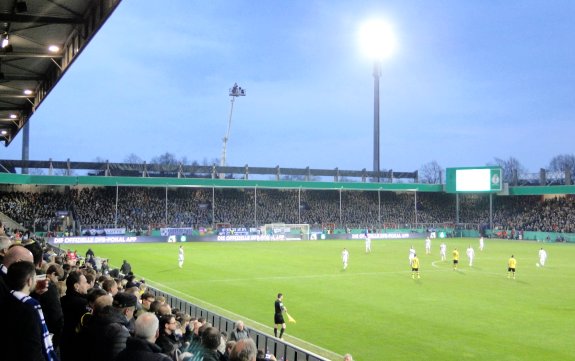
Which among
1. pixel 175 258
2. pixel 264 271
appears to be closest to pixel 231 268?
pixel 264 271

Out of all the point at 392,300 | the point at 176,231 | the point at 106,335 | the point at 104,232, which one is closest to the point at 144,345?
the point at 106,335

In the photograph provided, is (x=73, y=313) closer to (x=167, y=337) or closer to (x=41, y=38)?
(x=167, y=337)

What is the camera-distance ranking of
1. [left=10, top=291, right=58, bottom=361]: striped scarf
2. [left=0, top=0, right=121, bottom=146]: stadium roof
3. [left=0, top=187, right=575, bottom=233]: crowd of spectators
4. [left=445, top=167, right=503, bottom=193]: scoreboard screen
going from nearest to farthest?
[left=10, top=291, right=58, bottom=361]: striped scarf, [left=0, top=0, right=121, bottom=146]: stadium roof, [left=0, top=187, right=575, bottom=233]: crowd of spectators, [left=445, top=167, right=503, bottom=193]: scoreboard screen

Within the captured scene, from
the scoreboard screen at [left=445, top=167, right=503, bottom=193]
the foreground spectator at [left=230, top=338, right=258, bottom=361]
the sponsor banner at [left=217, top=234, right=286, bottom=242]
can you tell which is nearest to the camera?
the foreground spectator at [left=230, top=338, right=258, bottom=361]

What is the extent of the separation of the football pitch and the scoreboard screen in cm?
3573

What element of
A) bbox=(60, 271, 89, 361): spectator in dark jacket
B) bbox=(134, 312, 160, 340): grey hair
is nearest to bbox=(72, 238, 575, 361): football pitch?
bbox=(60, 271, 89, 361): spectator in dark jacket

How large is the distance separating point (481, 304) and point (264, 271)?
47.3 ft

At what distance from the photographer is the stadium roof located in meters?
12.0

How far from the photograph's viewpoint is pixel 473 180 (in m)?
78.8

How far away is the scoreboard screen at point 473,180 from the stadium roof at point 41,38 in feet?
226

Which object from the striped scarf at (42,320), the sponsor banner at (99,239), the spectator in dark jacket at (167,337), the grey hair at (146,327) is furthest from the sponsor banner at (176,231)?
the striped scarf at (42,320)

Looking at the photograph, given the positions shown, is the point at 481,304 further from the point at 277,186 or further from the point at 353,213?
the point at 353,213

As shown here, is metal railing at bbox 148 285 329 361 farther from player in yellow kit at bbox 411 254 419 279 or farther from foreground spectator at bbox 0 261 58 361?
player in yellow kit at bbox 411 254 419 279

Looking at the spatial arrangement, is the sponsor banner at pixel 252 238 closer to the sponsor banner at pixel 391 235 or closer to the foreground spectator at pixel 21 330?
the sponsor banner at pixel 391 235
